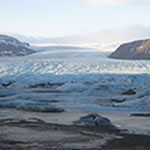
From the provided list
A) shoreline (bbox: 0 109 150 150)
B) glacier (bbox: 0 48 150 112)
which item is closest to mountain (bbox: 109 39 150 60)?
glacier (bbox: 0 48 150 112)

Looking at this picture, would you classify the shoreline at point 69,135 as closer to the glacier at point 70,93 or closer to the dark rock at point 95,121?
the dark rock at point 95,121

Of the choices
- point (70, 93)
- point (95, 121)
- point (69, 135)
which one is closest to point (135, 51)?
point (70, 93)

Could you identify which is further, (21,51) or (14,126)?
(21,51)

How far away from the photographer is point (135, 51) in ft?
265

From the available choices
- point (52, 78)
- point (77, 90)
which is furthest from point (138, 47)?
point (77, 90)

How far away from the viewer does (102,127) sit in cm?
713

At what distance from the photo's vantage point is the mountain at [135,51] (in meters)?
75.2

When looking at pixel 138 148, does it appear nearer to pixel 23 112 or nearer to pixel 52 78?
pixel 23 112

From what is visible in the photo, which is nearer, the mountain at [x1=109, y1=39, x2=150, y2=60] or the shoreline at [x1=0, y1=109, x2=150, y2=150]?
the shoreline at [x1=0, y1=109, x2=150, y2=150]

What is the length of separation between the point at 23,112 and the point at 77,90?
21.3 ft

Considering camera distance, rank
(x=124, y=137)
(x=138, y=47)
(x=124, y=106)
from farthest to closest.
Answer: (x=138, y=47), (x=124, y=106), (x=124, y=137)

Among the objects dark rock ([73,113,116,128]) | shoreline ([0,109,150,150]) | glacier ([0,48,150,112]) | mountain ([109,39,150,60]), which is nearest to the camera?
shoreline ([0,109,150,150])

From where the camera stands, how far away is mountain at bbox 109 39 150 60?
75.2 meters

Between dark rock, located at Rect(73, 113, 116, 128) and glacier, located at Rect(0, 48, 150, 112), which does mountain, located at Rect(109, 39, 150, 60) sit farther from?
dark rock, located at Rect(73, 113, 116, 128)
